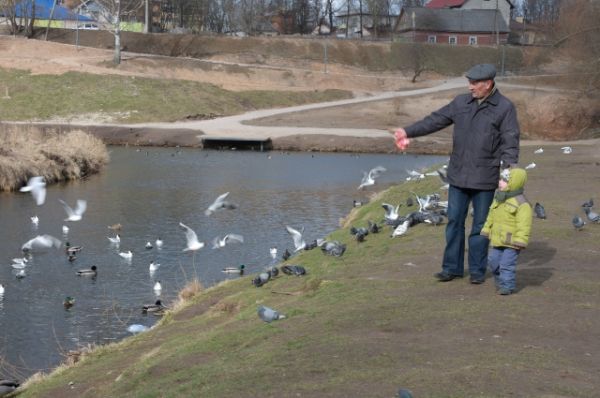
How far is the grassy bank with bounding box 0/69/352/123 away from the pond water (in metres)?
17.0

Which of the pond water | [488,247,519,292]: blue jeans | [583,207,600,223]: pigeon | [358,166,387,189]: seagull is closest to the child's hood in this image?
[488,247,519,292]: blue jeans

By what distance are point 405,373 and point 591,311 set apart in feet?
10.2

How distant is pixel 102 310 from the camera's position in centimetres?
1770

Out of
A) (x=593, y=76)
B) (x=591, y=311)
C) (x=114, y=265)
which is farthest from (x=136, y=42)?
(x=591, y=311)

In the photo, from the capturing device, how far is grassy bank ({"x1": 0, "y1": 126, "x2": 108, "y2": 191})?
112 feet

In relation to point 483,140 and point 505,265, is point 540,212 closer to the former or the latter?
point 483,140

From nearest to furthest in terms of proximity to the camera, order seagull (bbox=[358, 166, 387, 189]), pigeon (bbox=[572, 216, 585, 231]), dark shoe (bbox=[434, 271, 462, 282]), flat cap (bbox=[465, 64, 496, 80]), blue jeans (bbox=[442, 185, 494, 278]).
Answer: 1. flat cap (bbox=[465, 64, 496, 80])
2. blue jeans (bbox=[442, 185, 494, 278])
3. dark shoe (bbox=[434, 271, 462, 282])
4. pigeon (bbox=[572, 216, 585, 231])
5. seagull (bbox=[358, 166, 387, 189])

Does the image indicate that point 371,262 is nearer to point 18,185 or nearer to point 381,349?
point 381,349

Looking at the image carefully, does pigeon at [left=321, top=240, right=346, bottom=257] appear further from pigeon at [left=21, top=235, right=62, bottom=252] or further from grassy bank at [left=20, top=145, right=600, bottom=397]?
pigeon at [left=21, top=235, right=62, bottom=252]

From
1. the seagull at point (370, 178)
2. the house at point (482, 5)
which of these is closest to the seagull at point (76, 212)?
the seagull at point (370, 178)

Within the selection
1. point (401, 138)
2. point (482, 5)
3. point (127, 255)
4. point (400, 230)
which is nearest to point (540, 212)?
point (400, 230)

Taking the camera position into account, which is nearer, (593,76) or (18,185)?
(18,185)

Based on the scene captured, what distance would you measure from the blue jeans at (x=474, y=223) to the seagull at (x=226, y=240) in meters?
11.3

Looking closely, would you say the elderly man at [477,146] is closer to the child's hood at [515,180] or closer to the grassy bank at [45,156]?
the child's hood at [515,180]
